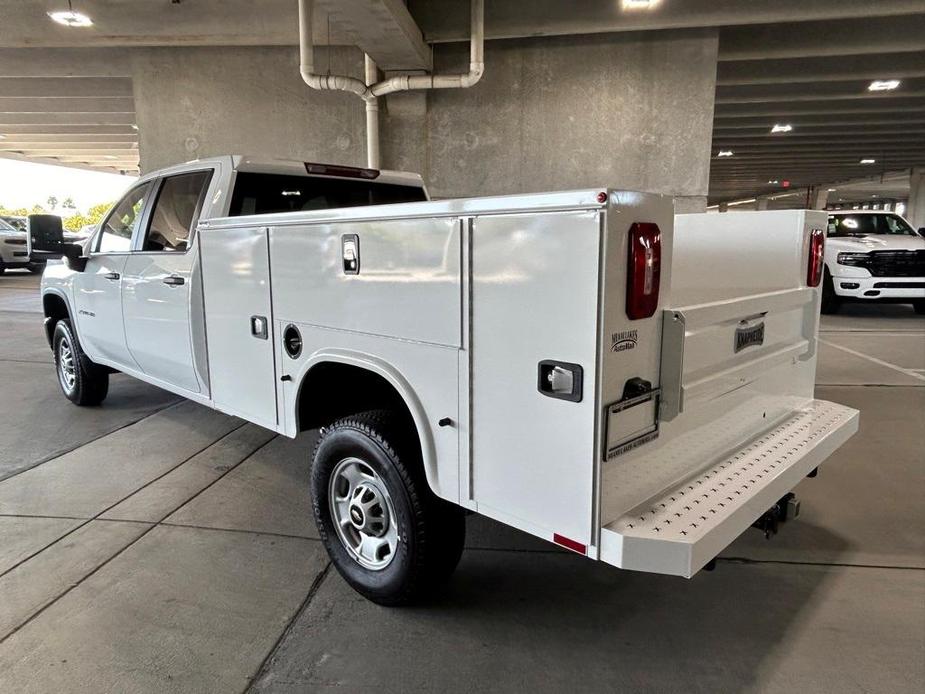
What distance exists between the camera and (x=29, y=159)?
3322 centimetres

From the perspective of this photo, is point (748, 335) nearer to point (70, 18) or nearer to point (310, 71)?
point (310, 71)

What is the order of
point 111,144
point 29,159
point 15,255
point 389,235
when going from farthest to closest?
point 29,159, point 111,144, point 15,255, point 389,235

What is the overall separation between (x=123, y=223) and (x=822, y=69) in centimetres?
1333

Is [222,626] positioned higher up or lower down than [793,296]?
lower down

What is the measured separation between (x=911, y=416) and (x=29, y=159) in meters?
38.8

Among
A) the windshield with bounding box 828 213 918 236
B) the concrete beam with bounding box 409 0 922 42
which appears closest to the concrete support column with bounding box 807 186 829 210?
the windshield with bounding box 828 213 918 236

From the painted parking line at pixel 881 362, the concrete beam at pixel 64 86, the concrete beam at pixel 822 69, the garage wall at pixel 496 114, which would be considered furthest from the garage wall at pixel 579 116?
the concrete beam at pixel 64 86

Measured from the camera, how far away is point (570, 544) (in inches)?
81.0

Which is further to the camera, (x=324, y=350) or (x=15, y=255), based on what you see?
(x=15, y=255)

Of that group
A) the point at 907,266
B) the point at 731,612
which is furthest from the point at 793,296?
the point at 907,266

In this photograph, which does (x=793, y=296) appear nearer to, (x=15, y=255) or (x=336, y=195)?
(x=336, y=195)

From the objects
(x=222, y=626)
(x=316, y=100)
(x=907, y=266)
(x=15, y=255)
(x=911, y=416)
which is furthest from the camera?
(x=15, y=255)

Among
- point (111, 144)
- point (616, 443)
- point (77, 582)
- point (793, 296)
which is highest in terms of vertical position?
point (111, 144)

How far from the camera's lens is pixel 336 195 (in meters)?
4.48
